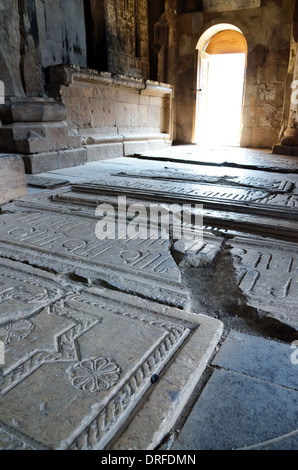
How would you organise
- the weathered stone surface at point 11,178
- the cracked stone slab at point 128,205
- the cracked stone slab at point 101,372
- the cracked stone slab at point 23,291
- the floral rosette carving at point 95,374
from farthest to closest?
the weathered stone surface at point 11,178
the cracked stone slab at point 128,205
the cracked stone slab at point 23,291
the floral rosette carving at point 95,374
the cracked stone slab at point 101,372

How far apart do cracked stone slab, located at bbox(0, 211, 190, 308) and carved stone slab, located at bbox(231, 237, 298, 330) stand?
0.39 m

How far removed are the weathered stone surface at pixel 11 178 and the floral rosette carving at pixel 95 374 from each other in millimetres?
2788

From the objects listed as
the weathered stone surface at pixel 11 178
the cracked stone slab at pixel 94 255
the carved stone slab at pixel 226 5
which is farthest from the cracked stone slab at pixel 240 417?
the carved stone slab at pixel 226 5

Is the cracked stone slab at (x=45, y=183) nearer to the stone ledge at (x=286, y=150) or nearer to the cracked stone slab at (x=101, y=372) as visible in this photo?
the cracked stone slab at (x=101, y=372)

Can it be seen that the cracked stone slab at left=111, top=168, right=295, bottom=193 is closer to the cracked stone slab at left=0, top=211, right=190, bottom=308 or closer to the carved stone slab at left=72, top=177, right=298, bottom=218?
the carved stone slab at left=72, top=177, right=298, bottom=218

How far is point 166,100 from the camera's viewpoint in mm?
9875

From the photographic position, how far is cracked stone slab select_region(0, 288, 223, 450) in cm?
105

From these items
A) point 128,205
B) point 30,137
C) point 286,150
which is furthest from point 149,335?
point 286,150

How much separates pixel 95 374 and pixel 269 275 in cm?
132

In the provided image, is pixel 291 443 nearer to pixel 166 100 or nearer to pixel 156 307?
pixel 156 307

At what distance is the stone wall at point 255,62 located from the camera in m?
9.36

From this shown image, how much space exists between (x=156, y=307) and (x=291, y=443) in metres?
0.83

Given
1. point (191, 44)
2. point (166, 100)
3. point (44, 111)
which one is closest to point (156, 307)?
point (44, 111)

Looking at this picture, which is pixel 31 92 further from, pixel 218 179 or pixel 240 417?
pixel 240 417
